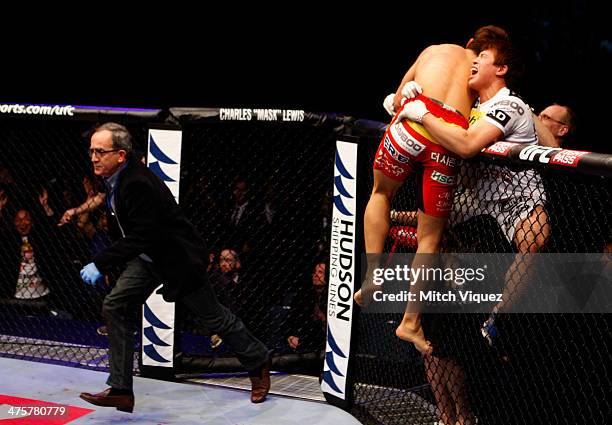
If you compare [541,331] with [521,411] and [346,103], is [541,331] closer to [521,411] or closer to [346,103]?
[521,411]

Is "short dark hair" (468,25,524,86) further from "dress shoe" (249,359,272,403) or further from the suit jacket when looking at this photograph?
"dress shoe" (249,359,272,403)

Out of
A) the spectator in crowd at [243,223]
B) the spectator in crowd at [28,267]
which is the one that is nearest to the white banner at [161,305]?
the spectator in crowd at [243,223]

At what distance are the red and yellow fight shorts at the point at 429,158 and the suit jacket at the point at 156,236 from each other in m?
1.09

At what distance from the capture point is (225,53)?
7.55 meters

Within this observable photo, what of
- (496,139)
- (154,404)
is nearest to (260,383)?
(154,404)

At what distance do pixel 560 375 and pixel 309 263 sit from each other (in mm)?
1865

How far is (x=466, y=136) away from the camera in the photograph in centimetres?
251

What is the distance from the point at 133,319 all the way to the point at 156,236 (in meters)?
0.41

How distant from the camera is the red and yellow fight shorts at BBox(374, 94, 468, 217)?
2645 mm

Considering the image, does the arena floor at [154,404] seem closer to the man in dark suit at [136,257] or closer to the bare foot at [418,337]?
the man in dark suit at [136,257]

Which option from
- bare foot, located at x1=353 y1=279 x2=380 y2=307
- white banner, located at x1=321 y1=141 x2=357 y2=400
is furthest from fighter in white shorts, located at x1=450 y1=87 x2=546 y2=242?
white banner, located at x1=321 y1=141 x2=357 y2=400

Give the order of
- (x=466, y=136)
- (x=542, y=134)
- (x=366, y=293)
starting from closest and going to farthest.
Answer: (x=466, y=136) → (x=542, y=134) → (x=366, y=293)

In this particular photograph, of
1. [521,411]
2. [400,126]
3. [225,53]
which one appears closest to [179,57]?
[225,53]

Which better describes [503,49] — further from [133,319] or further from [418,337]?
[133,319]
